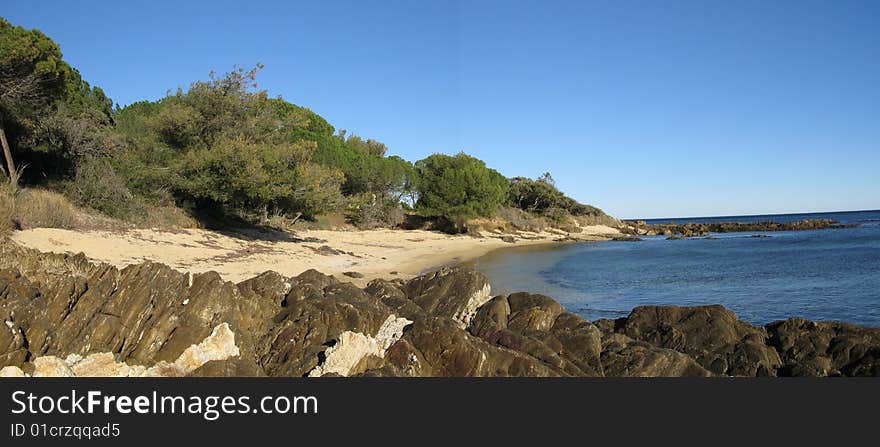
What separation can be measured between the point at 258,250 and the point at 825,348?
20.5 m

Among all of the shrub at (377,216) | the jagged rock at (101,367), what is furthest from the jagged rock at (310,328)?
the shrub at (377,216)

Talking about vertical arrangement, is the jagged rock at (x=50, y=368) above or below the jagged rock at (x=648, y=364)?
above

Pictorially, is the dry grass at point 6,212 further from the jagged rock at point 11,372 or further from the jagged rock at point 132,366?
the jagged rock at point 11,372

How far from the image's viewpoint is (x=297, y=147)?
96.4ft

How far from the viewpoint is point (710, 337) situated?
1031cm

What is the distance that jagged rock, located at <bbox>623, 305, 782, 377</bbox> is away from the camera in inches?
359

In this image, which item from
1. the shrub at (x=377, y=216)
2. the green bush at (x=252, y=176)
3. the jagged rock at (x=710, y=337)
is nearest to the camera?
the jagged rock at (x=710, y=337)

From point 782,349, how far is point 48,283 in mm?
12439

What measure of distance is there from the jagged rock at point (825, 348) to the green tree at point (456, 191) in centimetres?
4180

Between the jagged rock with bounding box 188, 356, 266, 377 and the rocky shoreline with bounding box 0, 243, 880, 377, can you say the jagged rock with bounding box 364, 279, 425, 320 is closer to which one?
the rocky shoreline with bounding box 0, 243, 880, 377

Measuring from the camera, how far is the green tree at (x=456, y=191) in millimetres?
52312

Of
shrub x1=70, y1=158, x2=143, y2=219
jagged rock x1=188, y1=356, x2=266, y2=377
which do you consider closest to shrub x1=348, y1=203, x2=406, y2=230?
shrub x1=70, y1=158, x2=143, y2=219
